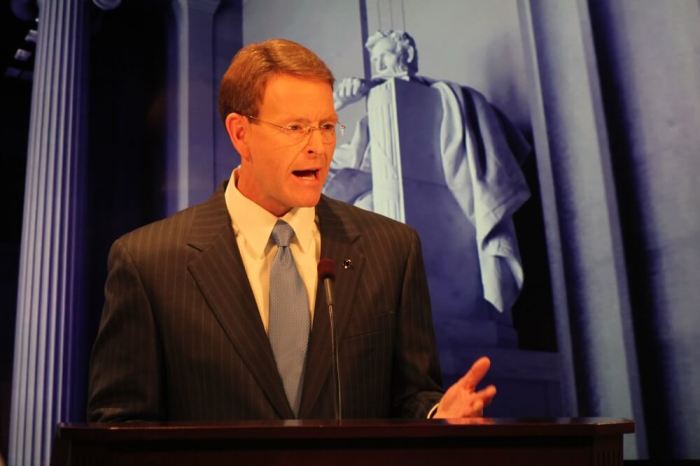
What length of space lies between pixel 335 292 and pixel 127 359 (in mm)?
443

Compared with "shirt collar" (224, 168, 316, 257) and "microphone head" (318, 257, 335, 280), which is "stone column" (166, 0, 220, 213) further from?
"microphone head" (318, 257, 335, 280)

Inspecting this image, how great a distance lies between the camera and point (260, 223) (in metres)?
1.71

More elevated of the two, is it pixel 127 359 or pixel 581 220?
pixel 581 220

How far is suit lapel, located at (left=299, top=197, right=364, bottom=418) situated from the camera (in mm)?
1514

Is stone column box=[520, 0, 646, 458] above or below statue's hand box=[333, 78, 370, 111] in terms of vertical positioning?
below

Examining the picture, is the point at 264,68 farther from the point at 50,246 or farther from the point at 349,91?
the point at 50,246

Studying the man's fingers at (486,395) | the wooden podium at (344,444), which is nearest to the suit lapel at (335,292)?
the man's fingers at (486,395)

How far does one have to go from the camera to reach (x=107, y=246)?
5934mm

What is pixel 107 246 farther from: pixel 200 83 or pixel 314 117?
pixel 314 117

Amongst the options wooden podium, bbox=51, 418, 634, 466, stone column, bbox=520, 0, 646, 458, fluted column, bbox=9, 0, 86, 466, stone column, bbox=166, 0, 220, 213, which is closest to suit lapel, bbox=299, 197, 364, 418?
wooden podium, bbox=51, 418, 634, 466

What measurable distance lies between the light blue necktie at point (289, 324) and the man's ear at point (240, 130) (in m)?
0.30

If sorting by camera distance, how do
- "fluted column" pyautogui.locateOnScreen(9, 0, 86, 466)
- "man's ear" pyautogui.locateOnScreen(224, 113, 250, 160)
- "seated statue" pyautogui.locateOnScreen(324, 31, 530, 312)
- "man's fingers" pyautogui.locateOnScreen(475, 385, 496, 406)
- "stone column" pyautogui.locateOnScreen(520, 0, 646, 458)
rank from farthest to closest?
"fluted column" pyautogui.locateOnScreen(9, 0, 86, 466), "seated statue" pyautogui.locateOnScreen(324, 31, 530, 312), "stone column" pyautogui.locateOnScreen(520, 0, 646, 458), "man's ear" pyautogui.locateOnScreen(224, 113, 250, 160), "man's fingers" pyautogui.locateOnScreen(475, 385, 496, 406)

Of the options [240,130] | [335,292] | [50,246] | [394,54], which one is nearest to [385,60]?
[394,54]

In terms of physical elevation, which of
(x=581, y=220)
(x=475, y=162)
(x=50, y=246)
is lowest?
(x=581, y=220)
